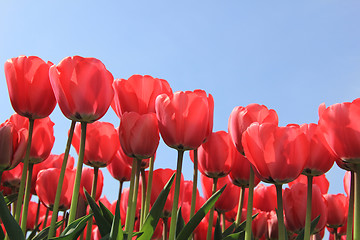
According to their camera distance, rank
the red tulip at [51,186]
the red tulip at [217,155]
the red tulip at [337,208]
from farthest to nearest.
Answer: the red tulip at [337,208]
the red tulip at [51,186]
the red tulip at [217,155]

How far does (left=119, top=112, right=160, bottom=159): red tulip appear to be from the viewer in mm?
1642

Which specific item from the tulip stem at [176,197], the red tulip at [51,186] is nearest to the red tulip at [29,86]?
the red tulip at [51,186]

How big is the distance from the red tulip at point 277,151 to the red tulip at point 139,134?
36cm

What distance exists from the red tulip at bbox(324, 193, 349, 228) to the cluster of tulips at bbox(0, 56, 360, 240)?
6.4 inches

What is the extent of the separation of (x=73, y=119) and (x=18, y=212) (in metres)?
0.47

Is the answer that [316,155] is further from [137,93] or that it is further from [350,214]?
[137,93]

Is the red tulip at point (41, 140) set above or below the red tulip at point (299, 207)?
above

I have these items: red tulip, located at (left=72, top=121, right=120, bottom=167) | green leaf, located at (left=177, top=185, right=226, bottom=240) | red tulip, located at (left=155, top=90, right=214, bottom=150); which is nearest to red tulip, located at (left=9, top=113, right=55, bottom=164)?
red tulip, located at (left=72, top=121, right=120, bottom=167)

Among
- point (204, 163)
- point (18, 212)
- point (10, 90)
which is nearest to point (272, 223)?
point (204, 163)

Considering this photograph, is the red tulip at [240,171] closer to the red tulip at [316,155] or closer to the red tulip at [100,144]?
the red tulip at [316,155]

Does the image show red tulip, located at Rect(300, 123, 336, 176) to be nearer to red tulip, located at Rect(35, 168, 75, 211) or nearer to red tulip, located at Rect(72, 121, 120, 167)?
red tulip, located at Rect(72, 121, 120, 167)

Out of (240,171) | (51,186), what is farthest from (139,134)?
(51,186)

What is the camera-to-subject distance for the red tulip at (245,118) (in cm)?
177

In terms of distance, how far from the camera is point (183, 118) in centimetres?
166
